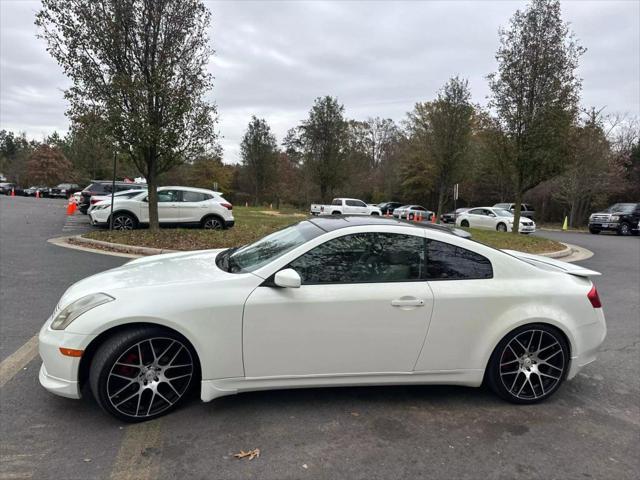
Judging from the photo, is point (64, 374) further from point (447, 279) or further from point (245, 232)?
point (245, 232)

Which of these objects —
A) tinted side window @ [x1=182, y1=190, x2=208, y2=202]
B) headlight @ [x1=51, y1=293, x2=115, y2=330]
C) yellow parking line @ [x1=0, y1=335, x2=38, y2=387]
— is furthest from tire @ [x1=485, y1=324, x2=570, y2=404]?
tinted side window @ [x1=182, y1=190, x2=208, y2=202]

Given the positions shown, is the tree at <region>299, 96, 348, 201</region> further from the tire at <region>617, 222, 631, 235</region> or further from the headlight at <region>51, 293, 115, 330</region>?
the headlight at <region>51, 293, 115, 330</region>

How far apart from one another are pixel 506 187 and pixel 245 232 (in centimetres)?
3501

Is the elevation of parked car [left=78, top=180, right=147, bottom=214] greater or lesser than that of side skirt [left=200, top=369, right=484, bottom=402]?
greater

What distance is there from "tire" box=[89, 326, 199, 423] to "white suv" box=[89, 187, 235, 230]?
11.5 metres

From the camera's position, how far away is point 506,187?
136ft

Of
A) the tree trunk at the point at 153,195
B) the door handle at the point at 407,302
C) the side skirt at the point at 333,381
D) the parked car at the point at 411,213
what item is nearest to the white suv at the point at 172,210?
the tree trunk at the point at 153,195

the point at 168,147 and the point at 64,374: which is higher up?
the point at 168,147

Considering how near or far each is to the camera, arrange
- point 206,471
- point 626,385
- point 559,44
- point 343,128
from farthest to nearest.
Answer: point 343,128, point 559,44, point 626,385, point 206,471

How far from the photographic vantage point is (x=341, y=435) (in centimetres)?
293

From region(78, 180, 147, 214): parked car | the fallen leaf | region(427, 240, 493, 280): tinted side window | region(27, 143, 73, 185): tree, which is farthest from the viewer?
region(27, 143, 73, 185): tree

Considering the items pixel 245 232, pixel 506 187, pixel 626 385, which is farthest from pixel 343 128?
pixel 626 385

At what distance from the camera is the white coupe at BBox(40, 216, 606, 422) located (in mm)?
2938

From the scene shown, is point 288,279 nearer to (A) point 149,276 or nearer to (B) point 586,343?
(A) point 149,276
